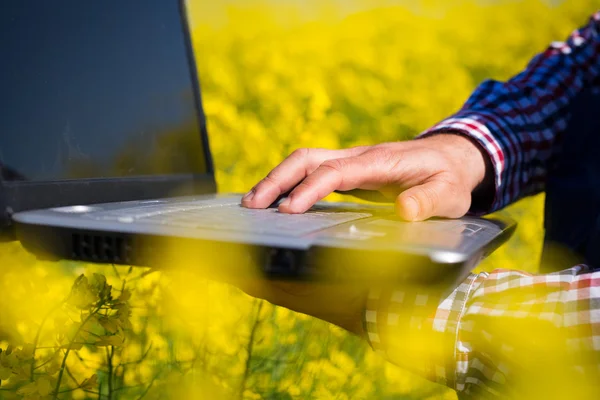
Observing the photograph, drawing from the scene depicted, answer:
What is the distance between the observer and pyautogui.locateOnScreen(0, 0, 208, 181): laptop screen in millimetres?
776

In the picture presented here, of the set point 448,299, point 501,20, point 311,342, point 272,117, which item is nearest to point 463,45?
point 501,20

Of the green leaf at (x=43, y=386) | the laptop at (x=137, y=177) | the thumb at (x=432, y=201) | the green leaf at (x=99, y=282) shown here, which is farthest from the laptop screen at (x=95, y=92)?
the thumb at (x=432, y=201)

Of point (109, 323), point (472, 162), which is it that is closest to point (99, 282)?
point (109, 323)

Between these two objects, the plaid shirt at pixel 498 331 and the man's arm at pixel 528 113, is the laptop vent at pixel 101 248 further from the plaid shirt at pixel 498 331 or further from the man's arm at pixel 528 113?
the man's arm at pixel 528 113

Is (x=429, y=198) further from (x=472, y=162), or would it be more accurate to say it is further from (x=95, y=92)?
(x=95, y=92)

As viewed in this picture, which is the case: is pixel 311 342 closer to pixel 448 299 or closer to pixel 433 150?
pixel 433 150

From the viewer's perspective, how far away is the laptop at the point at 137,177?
576mm

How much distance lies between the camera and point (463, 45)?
2535mm

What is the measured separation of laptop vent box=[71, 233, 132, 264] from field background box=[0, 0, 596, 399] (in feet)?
0.21

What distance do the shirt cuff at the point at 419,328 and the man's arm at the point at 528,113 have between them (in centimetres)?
51

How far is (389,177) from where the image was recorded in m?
0.96

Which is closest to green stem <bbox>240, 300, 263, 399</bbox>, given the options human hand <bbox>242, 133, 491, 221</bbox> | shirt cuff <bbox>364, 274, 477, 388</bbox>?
human hand <bbox>242, 133, 491, 221</bbox>

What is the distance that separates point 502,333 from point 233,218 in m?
0.31

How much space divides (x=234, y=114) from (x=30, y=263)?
85 cm
